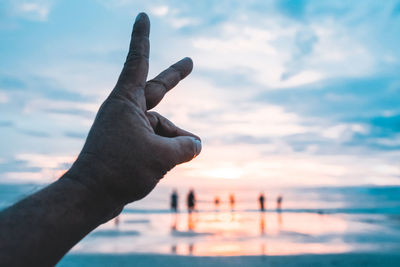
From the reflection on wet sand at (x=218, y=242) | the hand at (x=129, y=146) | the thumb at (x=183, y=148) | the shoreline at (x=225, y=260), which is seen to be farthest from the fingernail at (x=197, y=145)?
the reflection on wet sand at (x=218, y=242)

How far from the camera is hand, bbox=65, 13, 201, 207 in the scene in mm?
1847

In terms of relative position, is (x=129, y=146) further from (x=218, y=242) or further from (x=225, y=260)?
(x=218, y=242)

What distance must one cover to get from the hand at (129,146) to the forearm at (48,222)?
0.24ft

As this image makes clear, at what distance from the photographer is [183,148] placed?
86.4 inches

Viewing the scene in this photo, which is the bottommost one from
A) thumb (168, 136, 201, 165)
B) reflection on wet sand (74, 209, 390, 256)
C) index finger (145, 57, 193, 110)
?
reflection on wet sand (74, 209, 390, 256)

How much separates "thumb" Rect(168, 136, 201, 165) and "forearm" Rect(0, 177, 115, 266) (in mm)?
459

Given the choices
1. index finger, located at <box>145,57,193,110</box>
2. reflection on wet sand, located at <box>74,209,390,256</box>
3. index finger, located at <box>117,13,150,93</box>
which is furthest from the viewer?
reflection on wet sand, located at <box>74,209,390,256</box>

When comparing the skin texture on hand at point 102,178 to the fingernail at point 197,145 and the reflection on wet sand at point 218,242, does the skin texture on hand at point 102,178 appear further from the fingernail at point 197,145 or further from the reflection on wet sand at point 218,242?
the reflection on wet sand at point 218,242

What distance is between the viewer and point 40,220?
5.48 feet

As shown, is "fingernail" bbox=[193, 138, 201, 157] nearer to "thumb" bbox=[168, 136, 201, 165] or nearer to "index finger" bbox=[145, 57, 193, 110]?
"thumb" bbox=[168, 136, 201, 165]

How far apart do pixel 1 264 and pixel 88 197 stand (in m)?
0.45

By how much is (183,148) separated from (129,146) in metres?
0.40

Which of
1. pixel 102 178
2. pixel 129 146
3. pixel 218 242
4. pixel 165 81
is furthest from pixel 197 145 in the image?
pixel 218 242

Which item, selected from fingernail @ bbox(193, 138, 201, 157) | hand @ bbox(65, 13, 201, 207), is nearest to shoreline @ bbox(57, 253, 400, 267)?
fingernail @ bbox(193, 138, 201, 157)
